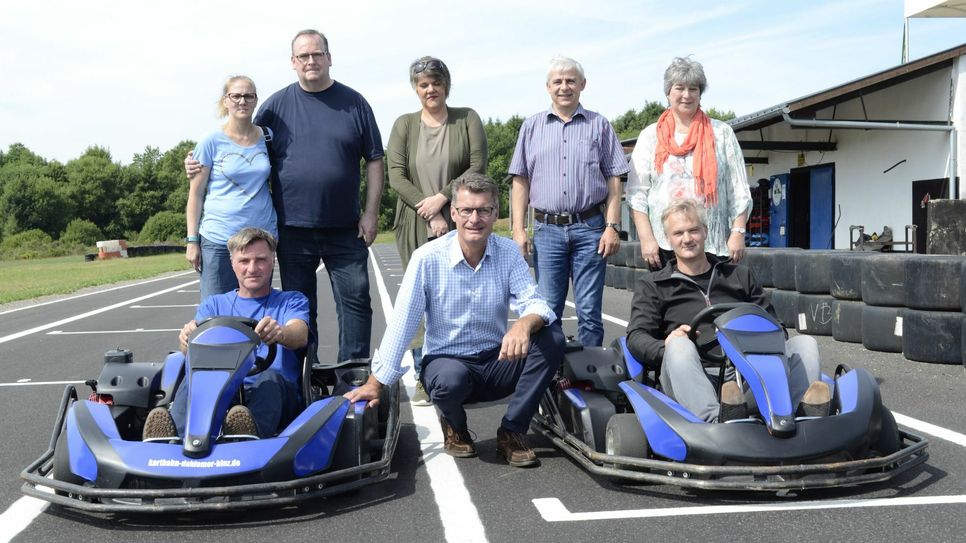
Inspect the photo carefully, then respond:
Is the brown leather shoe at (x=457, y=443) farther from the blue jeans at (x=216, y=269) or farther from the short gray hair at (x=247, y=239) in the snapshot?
the blue jeans at (x=216, y=269)

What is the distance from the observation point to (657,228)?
15.5ft

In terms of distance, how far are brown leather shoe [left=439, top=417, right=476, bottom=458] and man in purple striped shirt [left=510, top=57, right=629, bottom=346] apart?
1114 millimetres

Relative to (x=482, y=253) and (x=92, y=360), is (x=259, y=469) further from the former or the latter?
(x=92, y=360)


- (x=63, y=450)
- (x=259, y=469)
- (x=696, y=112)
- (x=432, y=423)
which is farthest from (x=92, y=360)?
(x=696, y=112)

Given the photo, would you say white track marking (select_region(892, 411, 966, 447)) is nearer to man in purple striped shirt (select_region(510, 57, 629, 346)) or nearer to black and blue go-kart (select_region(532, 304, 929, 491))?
black and blue go-kart (select_region(532, 304, 929, 491))

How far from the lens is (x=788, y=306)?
26.9 ft

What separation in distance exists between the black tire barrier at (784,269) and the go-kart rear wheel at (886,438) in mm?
4881

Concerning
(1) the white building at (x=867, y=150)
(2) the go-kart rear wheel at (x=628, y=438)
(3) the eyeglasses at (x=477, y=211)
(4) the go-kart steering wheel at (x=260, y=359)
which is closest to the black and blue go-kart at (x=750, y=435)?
(2) the go-kart rear wheel at (x=628, y=438)

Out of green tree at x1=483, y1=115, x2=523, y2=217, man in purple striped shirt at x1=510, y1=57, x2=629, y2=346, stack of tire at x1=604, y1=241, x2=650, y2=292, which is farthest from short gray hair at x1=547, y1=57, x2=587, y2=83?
green tree at x1=483, y1=115, x2=523, y2=217

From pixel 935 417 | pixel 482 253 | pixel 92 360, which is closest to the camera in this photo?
pixel 482 253

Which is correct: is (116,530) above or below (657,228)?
below

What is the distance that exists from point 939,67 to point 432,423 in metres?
12.7

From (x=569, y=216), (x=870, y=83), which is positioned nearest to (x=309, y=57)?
(x=569, y=216)

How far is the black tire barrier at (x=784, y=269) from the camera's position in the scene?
26.9 feet
